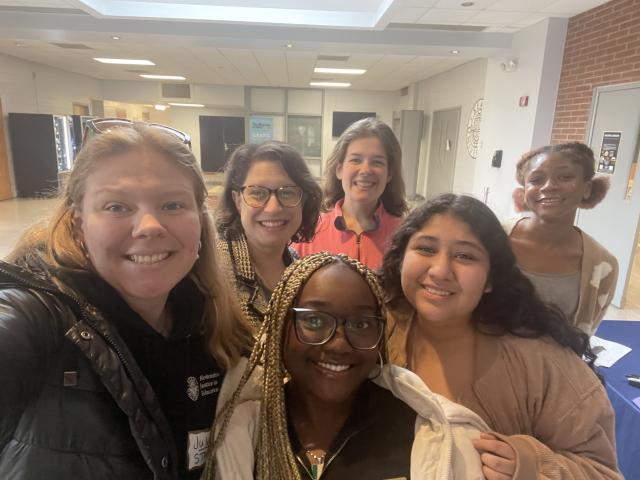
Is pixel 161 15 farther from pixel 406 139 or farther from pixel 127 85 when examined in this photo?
pixel 127 85

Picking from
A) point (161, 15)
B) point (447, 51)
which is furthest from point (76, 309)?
point (447, 51)

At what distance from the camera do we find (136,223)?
946mm

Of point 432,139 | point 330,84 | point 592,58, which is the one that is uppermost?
point 330,84

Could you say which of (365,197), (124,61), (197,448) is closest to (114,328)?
(197,448)

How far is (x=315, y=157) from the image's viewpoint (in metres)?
14.4

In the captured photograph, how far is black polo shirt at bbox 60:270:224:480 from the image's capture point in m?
0.97

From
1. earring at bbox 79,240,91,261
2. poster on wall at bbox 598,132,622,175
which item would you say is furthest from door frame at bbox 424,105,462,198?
earring at bbox 79,240,91,261

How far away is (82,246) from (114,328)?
229 millimetres

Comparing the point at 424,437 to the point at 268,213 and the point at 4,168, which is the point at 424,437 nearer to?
the point at 268,213

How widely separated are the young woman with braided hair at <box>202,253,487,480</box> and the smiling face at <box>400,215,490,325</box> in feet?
0.60

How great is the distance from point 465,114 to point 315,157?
6.53 metres

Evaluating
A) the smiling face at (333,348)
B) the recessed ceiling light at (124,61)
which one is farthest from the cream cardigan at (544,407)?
the recessed ceiling light at (124,61)

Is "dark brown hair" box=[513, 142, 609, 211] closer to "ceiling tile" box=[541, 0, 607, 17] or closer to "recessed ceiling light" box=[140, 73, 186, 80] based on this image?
"ceiling tile" box=[541, 0, 607, 17]

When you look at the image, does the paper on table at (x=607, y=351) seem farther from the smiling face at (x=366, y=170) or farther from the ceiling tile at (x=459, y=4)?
the ceiling tile at (x=459, y=4)
